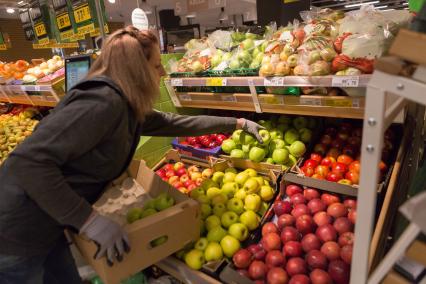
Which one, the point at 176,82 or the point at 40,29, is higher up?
the point at 40,29

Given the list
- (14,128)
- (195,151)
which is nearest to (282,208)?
(195,151)

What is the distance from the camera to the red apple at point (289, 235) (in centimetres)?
158

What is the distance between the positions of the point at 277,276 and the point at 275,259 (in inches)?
3.6

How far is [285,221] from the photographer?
167 centimetres

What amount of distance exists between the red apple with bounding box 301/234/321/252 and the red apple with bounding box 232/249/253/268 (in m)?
0.28

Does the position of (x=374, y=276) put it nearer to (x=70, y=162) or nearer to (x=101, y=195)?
(x=70, y=162)

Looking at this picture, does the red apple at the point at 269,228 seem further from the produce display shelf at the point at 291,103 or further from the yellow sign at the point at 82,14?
the yellow sign at the point at 82,14

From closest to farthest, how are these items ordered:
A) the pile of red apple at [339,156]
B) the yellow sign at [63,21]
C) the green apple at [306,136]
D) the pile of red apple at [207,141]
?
the pile of red apple at [339,156] → the green apple at [306,136] → the pile of red apple at [207,141] → the yellow sign at [63,21]

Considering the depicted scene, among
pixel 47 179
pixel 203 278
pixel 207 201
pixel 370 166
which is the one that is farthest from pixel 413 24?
pixel 207 201

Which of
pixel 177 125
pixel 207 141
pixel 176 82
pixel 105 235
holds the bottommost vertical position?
pixel 207 141

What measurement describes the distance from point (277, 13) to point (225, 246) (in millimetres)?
Result: 2599

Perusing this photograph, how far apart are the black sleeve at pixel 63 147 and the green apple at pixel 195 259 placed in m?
0.61

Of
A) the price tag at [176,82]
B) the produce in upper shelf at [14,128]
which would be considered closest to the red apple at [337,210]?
the price tag at [176,82]

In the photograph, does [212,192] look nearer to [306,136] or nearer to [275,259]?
[275,259]
